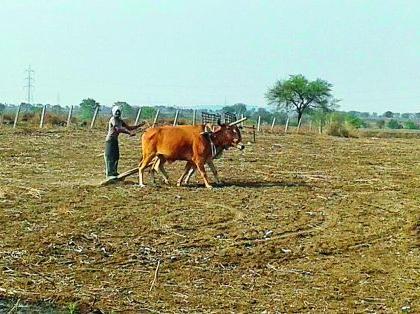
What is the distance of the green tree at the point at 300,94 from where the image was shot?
7900cm

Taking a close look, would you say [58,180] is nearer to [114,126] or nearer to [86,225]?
[114,126]

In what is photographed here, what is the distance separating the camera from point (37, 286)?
835 centimetres

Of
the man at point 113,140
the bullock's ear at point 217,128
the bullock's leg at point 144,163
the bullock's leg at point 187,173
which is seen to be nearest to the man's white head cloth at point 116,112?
the man at point 113,140

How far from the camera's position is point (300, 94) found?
3132 inches

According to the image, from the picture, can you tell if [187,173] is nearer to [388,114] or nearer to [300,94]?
→ [300,94]

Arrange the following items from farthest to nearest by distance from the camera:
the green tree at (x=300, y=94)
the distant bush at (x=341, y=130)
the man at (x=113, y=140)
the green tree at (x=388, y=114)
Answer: the green tree at (x=388, y=114)
the green tree at (x=300, y=94)
the distant bush at (x=341, y=130)
the man at (x=113, y=140)

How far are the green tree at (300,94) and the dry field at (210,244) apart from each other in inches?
2379

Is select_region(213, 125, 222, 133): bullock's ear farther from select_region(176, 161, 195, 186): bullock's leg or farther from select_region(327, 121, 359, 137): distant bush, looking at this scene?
select_region(327, 121, 359, 137): distant bush

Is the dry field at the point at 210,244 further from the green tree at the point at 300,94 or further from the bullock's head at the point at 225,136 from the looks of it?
the green tree at the point at 300,94

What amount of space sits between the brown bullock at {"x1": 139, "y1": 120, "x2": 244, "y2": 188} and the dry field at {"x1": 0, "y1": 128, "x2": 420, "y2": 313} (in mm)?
508

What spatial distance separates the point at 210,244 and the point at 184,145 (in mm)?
5705

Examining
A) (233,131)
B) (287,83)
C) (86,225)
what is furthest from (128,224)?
(287,83)

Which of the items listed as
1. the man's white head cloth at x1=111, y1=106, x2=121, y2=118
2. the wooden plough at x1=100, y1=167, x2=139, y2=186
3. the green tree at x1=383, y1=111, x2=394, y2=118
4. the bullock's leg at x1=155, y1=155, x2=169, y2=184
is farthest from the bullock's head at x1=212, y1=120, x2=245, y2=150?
the green tree at x1=383, y1=111, x2=394, y2=118

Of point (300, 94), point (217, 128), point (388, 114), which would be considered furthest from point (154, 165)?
point (388, 114)
